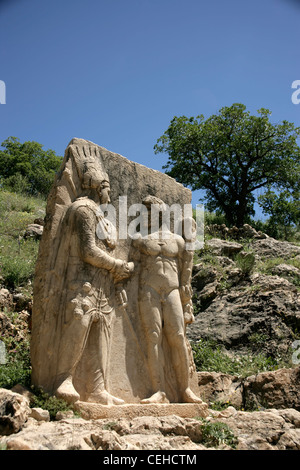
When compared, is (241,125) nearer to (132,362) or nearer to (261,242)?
(261,242)

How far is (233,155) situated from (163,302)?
17.9 metres

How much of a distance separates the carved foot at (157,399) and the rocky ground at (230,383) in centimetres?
53

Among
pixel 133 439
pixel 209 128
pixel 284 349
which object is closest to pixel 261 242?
pixel 284 349

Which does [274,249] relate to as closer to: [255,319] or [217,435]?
[255,319]

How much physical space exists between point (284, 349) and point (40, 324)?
6.43 m

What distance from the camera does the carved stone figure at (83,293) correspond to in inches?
244

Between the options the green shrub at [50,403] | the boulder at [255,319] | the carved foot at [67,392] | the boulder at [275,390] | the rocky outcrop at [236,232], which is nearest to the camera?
the green shrub at [50,403]

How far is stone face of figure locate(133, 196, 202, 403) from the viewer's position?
23.0 feet

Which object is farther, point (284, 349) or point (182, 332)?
point (284, 349)

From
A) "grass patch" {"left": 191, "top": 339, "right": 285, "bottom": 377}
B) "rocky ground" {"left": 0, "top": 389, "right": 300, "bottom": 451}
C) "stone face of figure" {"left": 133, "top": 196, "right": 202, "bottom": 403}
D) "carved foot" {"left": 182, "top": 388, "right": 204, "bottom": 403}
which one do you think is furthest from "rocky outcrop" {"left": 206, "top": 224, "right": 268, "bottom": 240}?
"rocky ground" {"left": 0, "top": 389, "right": 300, "bottom": 451}

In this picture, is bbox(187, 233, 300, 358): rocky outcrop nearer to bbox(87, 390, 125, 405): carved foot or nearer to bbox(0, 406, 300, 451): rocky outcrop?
bbox(0, 406, 300, 451): rocky outcrop

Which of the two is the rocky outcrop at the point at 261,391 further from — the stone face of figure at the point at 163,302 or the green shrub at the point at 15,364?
the green shrub at the point at 15,364

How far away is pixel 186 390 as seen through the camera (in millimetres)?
7074

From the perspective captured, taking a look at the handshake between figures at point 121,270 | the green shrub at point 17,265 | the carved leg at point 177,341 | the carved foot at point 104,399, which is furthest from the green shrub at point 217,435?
the green shrub at point 17,265
